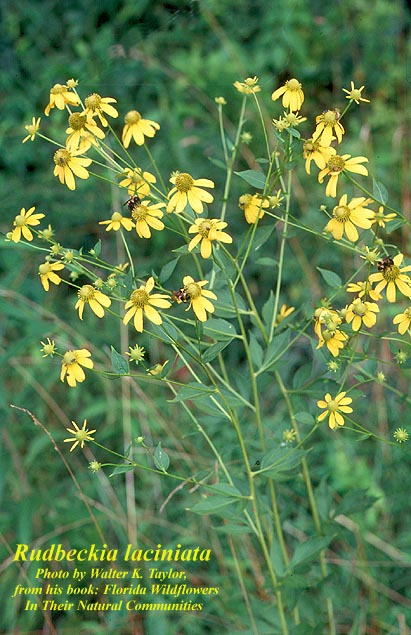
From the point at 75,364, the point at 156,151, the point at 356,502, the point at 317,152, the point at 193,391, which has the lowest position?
the point at 356,502

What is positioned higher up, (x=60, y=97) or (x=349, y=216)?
(x=60, y=97)

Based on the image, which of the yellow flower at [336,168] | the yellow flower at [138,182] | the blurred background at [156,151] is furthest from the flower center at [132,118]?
the blurred background at [156,151]

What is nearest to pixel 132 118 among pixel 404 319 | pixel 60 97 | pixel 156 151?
pixel 60 97

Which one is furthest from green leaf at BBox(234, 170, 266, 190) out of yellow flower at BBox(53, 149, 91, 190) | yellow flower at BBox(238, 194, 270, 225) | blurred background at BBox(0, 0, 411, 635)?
blurred background at BBox(0, 0, 411, 635)

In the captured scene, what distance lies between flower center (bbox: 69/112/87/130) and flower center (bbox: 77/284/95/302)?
26cm

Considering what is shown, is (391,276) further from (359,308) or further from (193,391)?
(193,391)

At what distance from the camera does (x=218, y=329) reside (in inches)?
48.4

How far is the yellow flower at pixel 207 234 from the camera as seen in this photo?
1094mm

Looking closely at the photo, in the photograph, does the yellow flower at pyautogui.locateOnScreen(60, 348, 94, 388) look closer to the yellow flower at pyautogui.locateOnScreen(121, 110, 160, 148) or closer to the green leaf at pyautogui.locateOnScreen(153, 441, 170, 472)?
the green leaf at pyautogui.locateOnScreen(153, 441, 170, 472)

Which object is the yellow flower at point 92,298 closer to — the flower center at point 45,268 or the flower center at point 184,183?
the flower center at point 45,268

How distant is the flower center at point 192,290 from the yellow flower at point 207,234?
0.04 meters

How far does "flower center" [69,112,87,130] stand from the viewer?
1188mm

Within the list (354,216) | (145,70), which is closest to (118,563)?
(354,216)

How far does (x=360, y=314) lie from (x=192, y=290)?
0.25 metres
